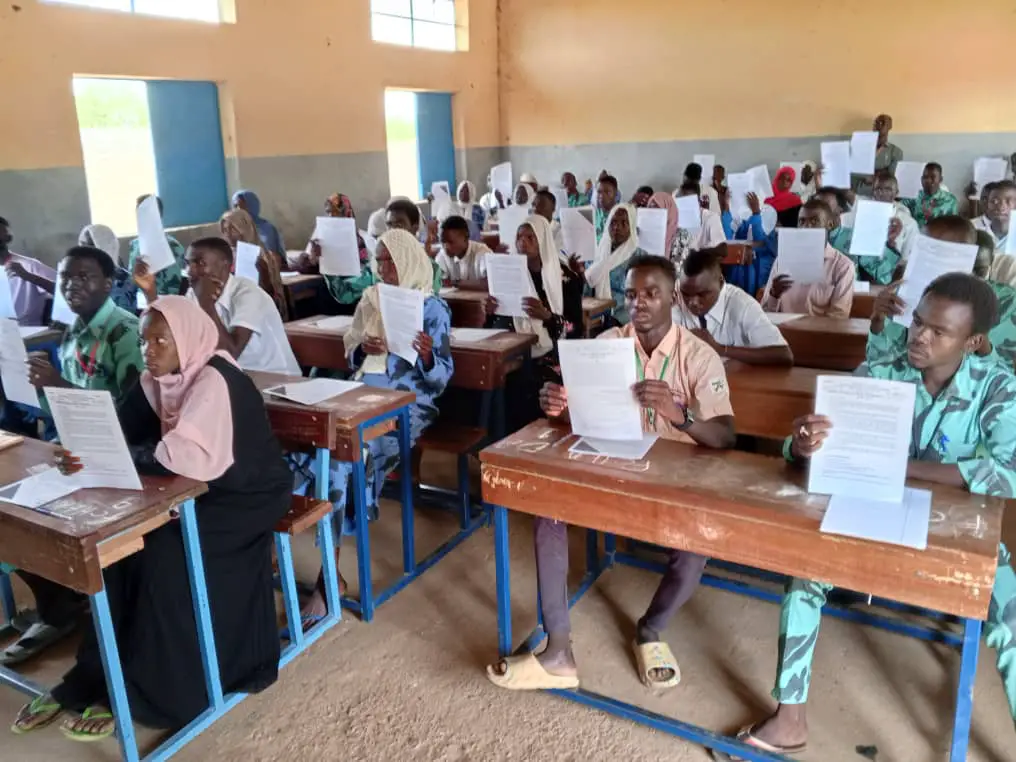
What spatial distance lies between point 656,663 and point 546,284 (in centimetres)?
226

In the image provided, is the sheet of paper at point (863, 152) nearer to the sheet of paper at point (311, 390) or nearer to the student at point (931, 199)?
the student at point (931, 199)

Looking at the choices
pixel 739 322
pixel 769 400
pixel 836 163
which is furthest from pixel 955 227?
pixel 836 163

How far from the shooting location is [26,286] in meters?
4.48

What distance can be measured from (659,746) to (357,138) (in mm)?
8350

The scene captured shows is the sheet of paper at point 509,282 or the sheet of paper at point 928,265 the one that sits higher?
the sheet of paper at point 928,265

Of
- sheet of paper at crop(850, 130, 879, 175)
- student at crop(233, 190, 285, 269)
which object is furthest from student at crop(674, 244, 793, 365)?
sheet of paper at crop(850, 130, 879, 175)

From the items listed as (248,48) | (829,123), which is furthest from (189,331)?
(829,123)

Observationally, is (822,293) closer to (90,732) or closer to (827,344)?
(827,344)

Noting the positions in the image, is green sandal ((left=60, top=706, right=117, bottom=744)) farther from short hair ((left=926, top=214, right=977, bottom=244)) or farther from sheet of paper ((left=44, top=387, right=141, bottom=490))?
short hair ((left=926, top=214, right=977, bottom=244))

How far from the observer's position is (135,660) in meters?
2.27

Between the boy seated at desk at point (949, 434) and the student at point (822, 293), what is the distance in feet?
6.44

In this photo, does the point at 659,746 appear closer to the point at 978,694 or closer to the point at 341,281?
the point at 978,694

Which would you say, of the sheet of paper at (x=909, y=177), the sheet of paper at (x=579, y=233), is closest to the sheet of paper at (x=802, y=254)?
the sheet of paper at (x=579, y=233)

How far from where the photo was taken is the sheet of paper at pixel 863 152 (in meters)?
8.34
